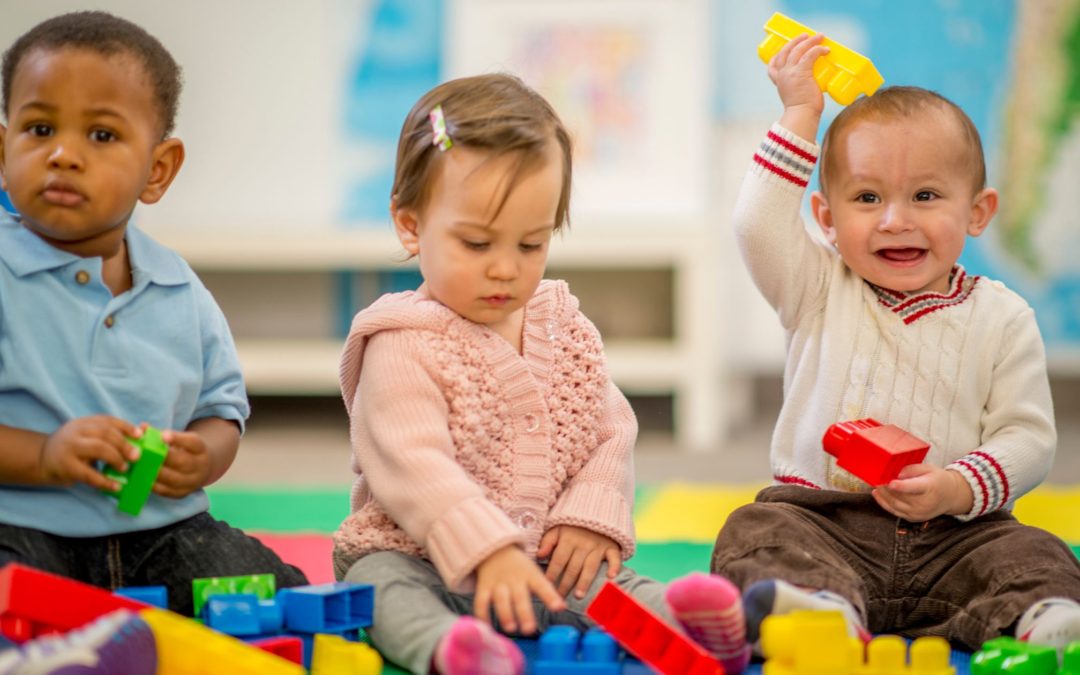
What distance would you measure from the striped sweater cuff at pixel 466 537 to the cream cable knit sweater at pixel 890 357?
0.39 m

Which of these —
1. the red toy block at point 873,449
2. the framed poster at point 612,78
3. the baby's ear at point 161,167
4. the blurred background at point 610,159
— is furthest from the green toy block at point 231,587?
the framed poster at point 612,78

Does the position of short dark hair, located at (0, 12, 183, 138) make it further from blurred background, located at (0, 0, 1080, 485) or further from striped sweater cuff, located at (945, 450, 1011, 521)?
blurred background, located at (0, 0, 1080, 485)

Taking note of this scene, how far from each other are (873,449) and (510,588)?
350 mm

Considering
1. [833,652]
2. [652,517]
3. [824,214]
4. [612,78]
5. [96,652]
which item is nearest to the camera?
[96,652]

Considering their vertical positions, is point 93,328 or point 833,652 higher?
point 93,328

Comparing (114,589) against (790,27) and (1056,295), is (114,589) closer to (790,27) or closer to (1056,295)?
(790,27)

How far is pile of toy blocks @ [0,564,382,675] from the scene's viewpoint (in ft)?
2.77

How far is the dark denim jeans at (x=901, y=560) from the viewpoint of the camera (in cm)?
107

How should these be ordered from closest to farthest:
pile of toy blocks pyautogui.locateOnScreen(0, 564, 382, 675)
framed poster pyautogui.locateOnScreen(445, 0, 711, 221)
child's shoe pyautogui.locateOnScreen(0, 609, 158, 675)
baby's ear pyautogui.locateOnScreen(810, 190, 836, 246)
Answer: child's shoe pyautogui.locateOnScreen(0, 609, 158, 675)
pile of toy blocks pyautogui.locateOnScreen(0, 564, 382, 675)
baby's ear pyautogui.locateOnScreen(810, 190, 836, 246)
framed poster pyautogui.locateOnScreen(445, 0, 711, 221)

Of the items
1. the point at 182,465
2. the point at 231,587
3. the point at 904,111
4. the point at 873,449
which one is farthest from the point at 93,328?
the point at 904,111

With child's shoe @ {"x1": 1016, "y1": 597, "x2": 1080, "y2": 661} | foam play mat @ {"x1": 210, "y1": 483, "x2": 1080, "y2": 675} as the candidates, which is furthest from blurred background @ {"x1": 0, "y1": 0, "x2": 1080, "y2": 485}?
child's shoe @ {"x1": 1016, "y1": 597, "x2": 1080, "y2": 661}

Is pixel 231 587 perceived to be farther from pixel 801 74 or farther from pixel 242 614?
pixel 801 74

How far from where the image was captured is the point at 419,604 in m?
1.00

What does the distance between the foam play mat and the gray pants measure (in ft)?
1.08
